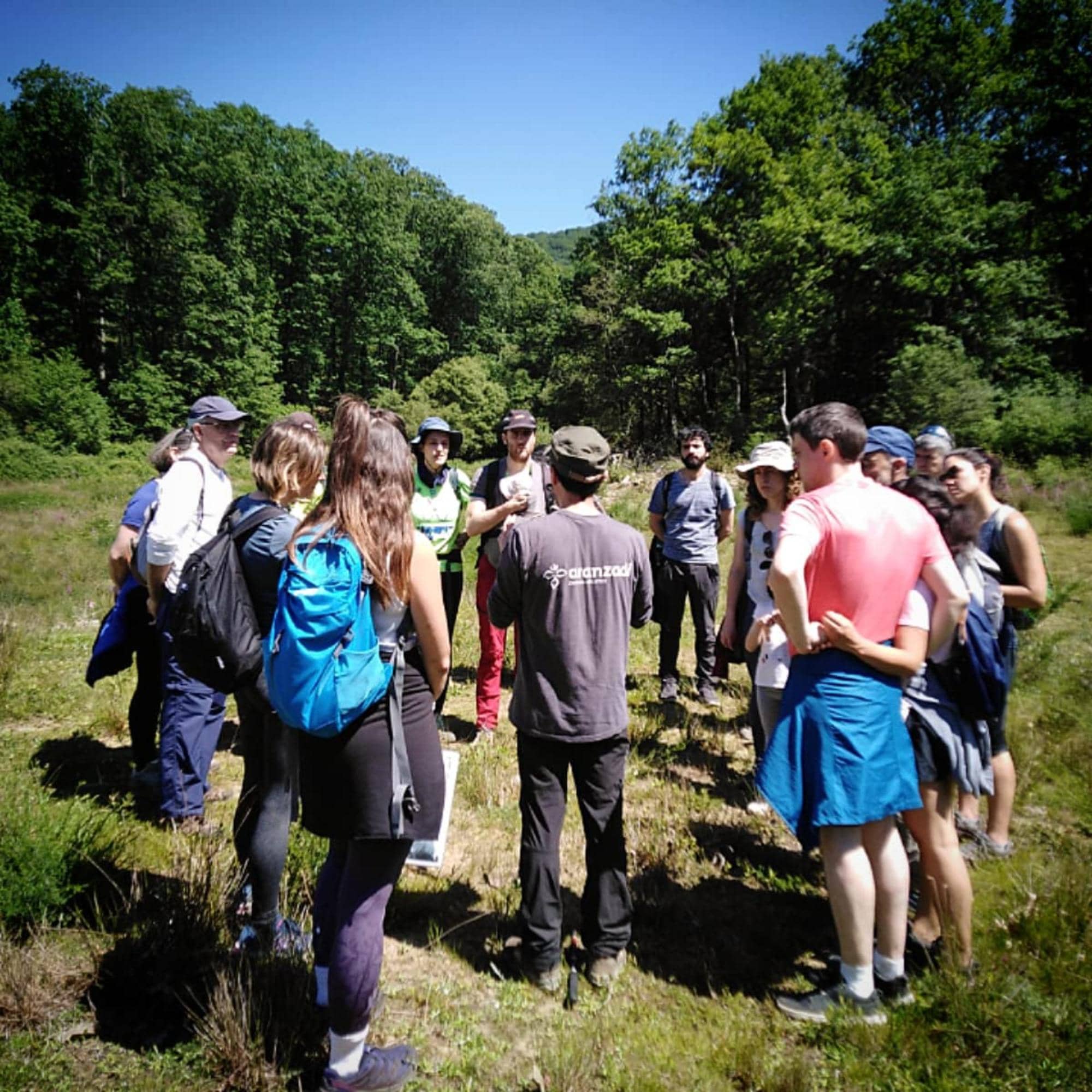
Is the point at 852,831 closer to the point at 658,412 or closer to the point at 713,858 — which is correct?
the point at 713,858

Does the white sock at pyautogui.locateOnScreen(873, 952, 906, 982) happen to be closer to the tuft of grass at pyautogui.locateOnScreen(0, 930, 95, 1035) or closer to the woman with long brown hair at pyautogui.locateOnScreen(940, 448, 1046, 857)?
the woman with long brown hair at pyautogui.locateOnScreen(940, 448, 1046, 857)

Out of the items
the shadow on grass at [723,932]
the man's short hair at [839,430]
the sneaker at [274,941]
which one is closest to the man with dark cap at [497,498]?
the shadow on grass at [723,932]

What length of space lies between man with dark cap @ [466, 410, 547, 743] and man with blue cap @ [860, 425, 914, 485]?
2159 millimetres

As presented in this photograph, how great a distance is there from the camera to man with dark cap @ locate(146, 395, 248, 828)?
10.7 feet

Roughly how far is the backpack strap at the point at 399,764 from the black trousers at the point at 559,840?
26.6 inches

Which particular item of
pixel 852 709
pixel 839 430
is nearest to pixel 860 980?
pixel 852 709

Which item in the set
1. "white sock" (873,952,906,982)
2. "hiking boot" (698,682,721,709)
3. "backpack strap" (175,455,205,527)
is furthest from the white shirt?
"hiking boot" (698,682,721,709)

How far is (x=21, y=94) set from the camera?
33.0 metres

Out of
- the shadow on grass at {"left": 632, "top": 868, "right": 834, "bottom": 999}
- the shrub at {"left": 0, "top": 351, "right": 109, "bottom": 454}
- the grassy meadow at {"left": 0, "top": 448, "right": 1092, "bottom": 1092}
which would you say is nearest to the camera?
the grassy meadow at {"left": 0, "top": 448, "right": 1092, "bottom": 1092}

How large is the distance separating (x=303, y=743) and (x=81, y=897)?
65.9 inches

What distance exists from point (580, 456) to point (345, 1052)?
2068 mm

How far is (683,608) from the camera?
545 centimetres

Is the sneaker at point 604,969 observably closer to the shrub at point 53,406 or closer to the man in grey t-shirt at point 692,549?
the man in grey t-shirt at point 692,549

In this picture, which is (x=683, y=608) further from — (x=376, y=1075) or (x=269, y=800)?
(x=376, y=1075)
